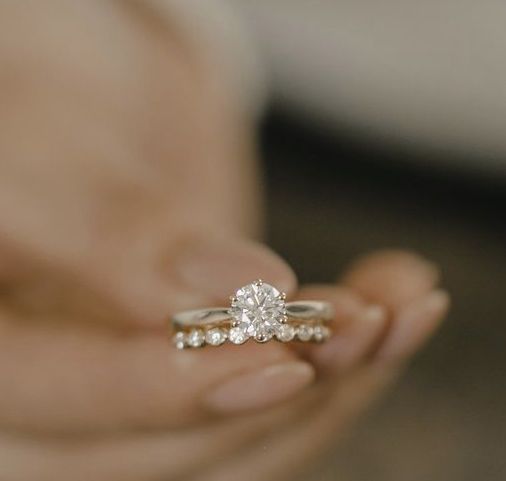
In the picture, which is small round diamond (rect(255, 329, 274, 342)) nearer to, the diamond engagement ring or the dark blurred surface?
the diamond engagement ring

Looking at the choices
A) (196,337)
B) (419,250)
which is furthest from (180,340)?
(419,250)

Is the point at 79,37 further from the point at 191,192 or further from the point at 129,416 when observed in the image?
the point at 129,416

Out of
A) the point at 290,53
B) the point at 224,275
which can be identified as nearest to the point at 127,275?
the point at 224,275

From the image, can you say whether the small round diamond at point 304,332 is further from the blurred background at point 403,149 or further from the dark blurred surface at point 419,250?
the blurred background at point 403,149

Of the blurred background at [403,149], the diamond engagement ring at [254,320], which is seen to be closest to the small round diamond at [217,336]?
the diamond engagement ring at [254,320]

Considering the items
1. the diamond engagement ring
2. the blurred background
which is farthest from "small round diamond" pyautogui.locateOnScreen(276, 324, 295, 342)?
the blurred background
